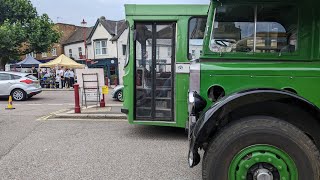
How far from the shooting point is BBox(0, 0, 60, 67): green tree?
2842cm

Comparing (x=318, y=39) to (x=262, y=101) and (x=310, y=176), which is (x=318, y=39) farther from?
(x=310, y=176)

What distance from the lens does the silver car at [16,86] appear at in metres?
15.7

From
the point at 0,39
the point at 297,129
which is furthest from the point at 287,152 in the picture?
the point at 0,39

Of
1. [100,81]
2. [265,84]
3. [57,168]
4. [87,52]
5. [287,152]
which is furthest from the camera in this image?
[87,52]

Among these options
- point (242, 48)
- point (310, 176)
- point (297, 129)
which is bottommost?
point (310, 176)

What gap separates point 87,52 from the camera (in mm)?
43031

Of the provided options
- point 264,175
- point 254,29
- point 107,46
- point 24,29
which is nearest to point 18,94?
point 254,29

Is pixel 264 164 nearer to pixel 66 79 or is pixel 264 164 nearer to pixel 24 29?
pixel 66 79

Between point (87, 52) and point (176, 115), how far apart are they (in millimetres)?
37637

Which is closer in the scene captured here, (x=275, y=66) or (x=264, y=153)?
(x=264, y=153)

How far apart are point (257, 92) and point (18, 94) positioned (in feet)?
47.1

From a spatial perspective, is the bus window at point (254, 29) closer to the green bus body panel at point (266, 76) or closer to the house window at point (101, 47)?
the green bus body panel at point (266, 76)

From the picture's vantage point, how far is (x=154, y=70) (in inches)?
278

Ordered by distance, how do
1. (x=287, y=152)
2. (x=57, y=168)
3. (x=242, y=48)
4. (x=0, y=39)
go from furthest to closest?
(x=0, y=39), (x=57, y=168), (x=242, y=48), (x=287, y=152)
